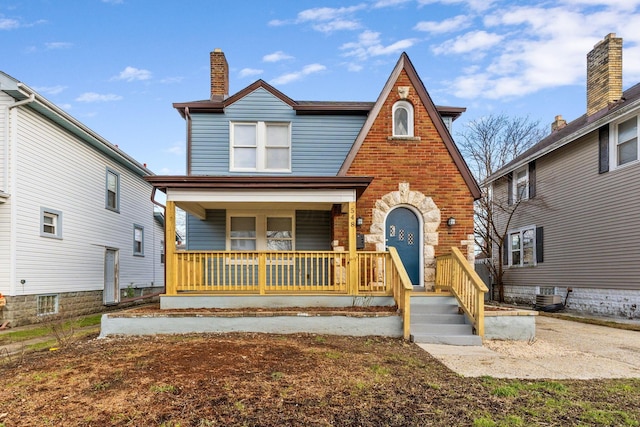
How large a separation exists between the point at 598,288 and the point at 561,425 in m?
11.2

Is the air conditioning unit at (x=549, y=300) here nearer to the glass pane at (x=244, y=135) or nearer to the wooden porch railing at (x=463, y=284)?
the wooden porch railing at (x=463, y=284)

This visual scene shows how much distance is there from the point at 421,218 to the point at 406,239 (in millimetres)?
627

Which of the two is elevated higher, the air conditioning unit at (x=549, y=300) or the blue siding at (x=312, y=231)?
the blue siding at (x=312, y=231)

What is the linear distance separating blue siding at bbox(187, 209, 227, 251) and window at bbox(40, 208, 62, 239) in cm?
387

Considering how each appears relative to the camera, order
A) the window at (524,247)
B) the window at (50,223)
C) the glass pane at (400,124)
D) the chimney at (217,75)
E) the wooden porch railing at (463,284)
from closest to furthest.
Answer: the wooden porch railing at (463,284) → the glass pane at (400,124) → the window at (50,223) → the chimney at (217,75) → the window at (524,247)

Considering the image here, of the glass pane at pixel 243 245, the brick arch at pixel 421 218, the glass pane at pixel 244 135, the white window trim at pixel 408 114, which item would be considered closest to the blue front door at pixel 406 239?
the brick arch at pixel 421 218

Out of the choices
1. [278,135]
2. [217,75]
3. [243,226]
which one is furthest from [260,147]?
[217,75]

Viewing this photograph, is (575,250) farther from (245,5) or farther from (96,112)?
(96,112)

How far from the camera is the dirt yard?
3.91 metres

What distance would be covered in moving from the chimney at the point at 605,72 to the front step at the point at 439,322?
1003cm

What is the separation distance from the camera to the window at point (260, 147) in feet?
38.4

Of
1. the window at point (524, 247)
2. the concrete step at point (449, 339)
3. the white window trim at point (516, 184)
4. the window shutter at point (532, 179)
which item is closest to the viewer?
the concrete step at point (449, 339)

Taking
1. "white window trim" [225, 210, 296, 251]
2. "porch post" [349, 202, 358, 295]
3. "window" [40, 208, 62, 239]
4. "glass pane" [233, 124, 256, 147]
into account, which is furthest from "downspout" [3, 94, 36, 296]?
Answer: "porch post" [349, 202, 358, 295]

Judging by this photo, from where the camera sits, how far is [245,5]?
13.8 m
